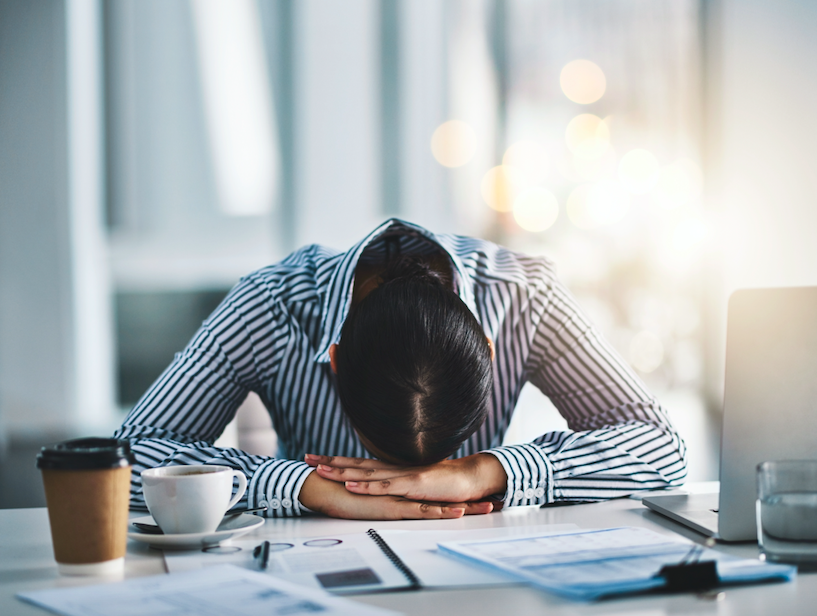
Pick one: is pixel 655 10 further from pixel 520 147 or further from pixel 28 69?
pixel 28 69

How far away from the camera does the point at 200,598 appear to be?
598 millimetres

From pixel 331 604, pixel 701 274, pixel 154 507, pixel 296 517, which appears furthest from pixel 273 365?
pixel 701 274

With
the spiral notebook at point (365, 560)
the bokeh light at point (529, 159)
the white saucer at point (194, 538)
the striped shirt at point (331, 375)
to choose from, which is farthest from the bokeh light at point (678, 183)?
the white saucer at point (194, 538)

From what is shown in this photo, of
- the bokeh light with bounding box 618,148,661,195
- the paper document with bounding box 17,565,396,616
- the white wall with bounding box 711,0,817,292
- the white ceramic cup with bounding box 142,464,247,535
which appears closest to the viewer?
the paper document with bounding box 17,565,396,616

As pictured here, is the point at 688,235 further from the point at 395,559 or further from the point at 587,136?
the point at 395,559

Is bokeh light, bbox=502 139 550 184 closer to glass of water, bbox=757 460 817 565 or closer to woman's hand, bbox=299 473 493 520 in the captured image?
woman's hand, bbox=299 473 493 520

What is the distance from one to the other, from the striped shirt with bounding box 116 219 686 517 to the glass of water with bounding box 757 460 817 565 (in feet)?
1.36

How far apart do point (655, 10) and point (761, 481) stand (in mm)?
3677

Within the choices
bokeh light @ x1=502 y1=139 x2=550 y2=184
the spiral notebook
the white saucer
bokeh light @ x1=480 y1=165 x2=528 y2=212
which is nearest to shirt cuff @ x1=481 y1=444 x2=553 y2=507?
the spiral notebook

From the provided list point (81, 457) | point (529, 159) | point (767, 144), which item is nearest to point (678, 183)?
point (767, 144)

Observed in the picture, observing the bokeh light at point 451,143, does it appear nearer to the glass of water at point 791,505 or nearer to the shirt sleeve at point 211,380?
the shirt sleeve at point 211,380

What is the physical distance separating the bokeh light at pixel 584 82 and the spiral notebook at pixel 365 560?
3.29 meters

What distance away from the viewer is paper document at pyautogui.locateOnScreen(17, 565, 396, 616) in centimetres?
57

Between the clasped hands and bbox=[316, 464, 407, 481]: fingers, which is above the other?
bbox=[316, 464, 407, 481]: fingers
